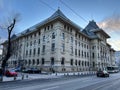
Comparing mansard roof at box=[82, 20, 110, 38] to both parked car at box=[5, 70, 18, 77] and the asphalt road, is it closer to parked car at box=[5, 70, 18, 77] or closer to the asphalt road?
parked car at box=[5, 70, 18, 77]

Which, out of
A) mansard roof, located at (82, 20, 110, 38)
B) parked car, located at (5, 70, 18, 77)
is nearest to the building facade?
mansard roof, located at (82, 20, 110, 38)

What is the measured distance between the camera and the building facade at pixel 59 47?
45.5 metres

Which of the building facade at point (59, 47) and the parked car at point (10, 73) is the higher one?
the building facade at point (59, 47)

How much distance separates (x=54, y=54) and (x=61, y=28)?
Answer: 8.73 metres

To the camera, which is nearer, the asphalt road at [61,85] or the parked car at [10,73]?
the asphalt road at [61,85]

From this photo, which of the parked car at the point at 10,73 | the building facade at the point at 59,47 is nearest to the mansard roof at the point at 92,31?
the building facade at the point at 59,47

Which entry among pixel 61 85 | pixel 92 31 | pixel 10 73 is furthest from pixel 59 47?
pixel 92 31

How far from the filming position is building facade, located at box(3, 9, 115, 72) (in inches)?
1790

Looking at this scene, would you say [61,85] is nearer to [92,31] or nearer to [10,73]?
[10,73]

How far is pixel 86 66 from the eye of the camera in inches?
2408

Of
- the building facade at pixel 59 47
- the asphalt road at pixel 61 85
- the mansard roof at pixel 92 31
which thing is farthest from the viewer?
the mansard roof at pixel 92 31

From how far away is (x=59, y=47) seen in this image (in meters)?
44.8

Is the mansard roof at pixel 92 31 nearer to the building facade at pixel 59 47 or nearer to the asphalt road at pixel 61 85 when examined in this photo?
the building facade at pixel 59 47

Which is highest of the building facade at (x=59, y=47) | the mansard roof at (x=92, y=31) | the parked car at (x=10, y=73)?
the mansard roof at (x=92, y=31)
